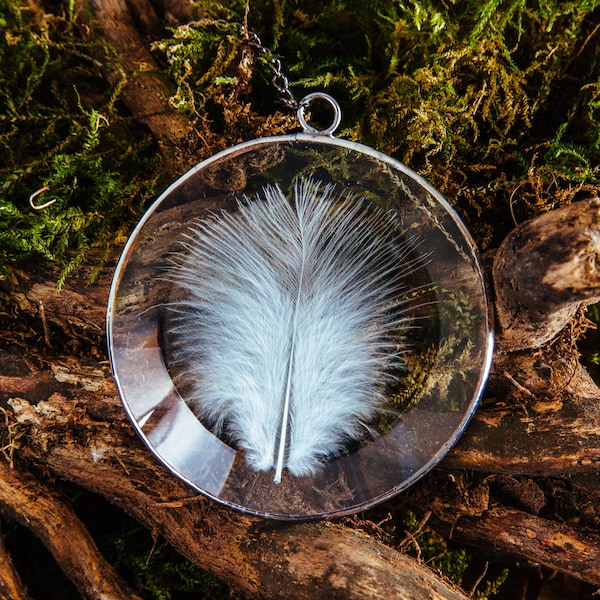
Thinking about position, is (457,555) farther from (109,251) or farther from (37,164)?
(37,164)

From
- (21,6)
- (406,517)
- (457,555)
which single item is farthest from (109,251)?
(457,555)

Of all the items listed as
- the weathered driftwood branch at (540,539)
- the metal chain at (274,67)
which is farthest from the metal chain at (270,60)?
the weathered driftwood branch at (540,539)

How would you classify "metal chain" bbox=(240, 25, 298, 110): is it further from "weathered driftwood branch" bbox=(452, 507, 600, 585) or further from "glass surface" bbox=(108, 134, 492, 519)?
"weathered driftwood branch" bbox=(452, 507, 600, 585)

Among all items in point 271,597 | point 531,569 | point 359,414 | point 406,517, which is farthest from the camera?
point 531,569

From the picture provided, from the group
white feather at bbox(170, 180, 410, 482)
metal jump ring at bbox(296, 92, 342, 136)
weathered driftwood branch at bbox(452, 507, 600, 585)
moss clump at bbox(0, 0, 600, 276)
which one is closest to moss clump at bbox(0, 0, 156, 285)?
moss clump at bbox(0, 0, 600, 276)

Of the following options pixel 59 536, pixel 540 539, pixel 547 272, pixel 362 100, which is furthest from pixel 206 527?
pixel 362 100

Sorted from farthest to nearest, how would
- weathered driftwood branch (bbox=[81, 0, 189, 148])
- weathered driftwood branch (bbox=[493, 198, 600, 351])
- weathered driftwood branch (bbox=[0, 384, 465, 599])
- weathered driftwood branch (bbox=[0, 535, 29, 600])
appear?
weathered driftwood branch (bbox=[81, 0, 189, 148]) < weathered driftwood branch (bbox=[0, 535, 29, 600]) < weathered driftwood branch (bbox=[0, 384, 465, 599]) < weathered driftwood branch (bbox=[493, 198, 600, 351])

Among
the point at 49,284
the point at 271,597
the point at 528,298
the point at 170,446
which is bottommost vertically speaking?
the point at 271,597
